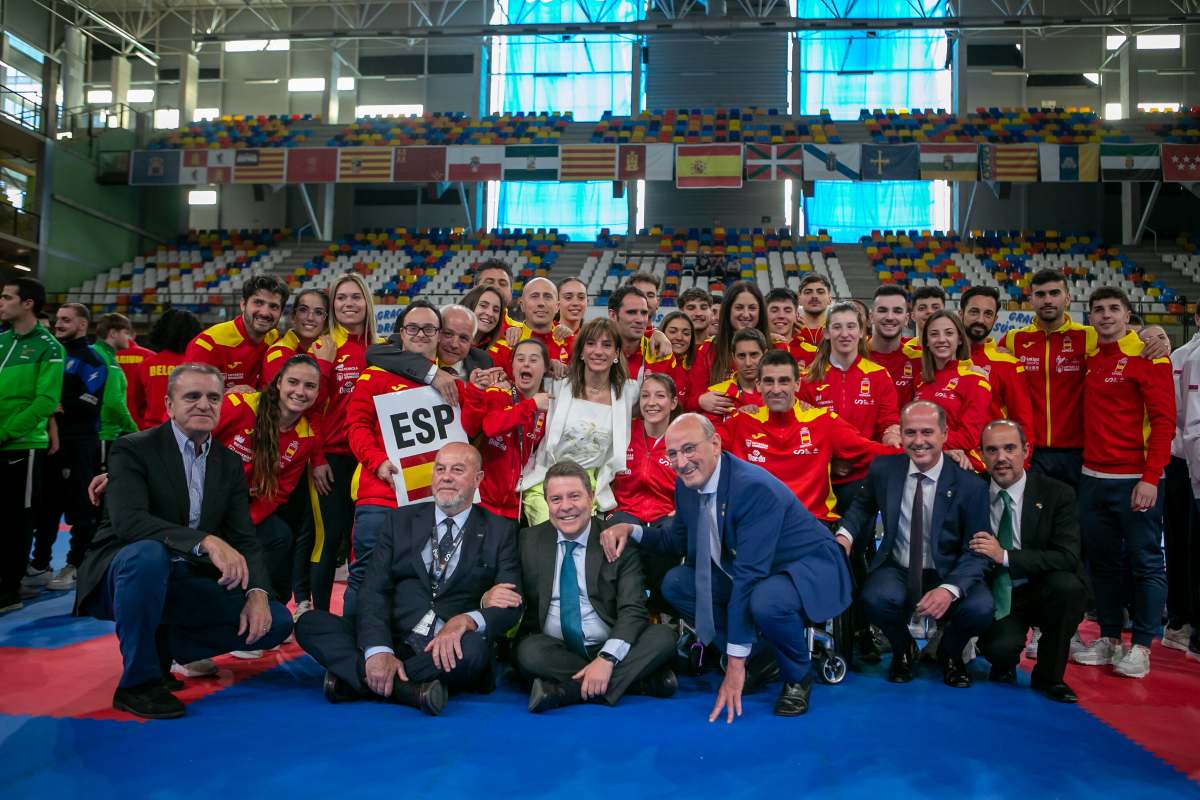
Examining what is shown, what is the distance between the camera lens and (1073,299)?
17.2 meters

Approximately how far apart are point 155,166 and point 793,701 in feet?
70.3

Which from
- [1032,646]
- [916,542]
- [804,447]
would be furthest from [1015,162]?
[916,542]

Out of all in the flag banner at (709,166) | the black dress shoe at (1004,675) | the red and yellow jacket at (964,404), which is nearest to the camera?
the black dress shoe at (1004,675)

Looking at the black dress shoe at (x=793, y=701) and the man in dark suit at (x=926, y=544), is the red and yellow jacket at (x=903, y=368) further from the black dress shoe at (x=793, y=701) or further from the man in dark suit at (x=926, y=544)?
the black dress shoe at (x=793, y=701)

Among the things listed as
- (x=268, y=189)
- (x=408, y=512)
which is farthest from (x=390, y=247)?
(x=408, y=512)

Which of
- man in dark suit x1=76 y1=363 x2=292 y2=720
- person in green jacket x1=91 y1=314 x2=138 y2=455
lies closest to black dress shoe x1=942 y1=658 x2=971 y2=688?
man in dark suit x1=76 y1=363 x2=292 y2=720

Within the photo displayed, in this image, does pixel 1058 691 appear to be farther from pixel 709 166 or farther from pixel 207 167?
pixel 207 167

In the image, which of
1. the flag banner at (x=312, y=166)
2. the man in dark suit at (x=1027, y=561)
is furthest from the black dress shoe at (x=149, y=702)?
the flag banner at (x=312, y=166)

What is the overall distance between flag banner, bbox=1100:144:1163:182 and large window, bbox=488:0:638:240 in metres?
11.4

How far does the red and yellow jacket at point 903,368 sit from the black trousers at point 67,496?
5.27 meters

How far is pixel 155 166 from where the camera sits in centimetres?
2023

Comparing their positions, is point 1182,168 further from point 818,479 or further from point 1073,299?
point 818,479

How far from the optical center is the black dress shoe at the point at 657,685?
3701 mm

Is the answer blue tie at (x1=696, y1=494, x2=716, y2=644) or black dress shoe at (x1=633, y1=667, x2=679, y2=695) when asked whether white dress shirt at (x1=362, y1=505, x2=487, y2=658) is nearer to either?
black dress shoe at (x1=633, y1=667, x2=679, y2=695)
